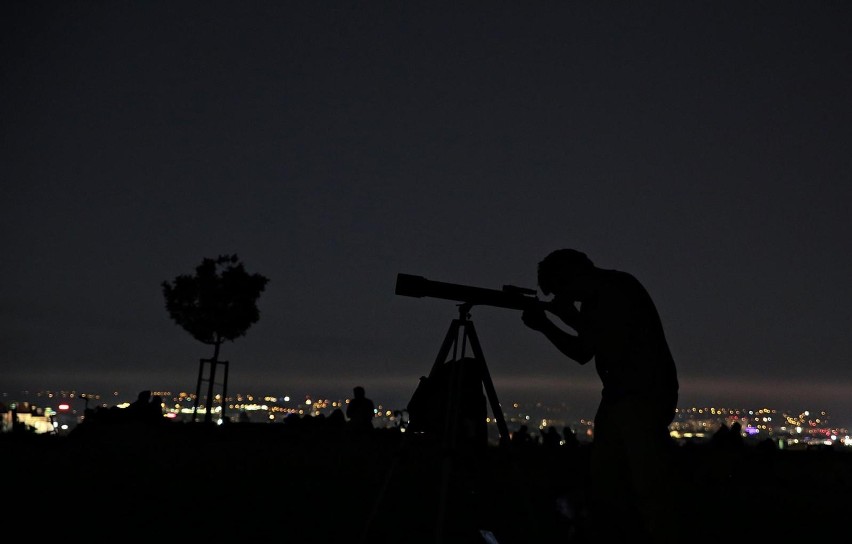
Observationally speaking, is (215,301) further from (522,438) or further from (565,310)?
(565,310)

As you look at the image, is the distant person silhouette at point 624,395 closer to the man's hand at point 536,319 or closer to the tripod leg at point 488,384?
the man's hand at point 536,319

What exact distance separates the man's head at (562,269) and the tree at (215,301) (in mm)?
17103

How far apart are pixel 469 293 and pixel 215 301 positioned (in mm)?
Answer: 16863

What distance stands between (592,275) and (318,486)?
5637 millimetres

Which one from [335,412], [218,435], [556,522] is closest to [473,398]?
[556,522]

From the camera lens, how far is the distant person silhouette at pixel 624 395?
4.17 m

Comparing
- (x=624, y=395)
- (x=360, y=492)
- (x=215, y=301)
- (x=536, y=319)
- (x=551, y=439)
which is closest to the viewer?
(x=624, y=395)

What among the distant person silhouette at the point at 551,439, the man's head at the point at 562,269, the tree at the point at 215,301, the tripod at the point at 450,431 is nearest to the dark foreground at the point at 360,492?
the tripod at the point at 450,431

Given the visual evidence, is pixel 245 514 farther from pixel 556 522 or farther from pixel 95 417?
pixel 95 417

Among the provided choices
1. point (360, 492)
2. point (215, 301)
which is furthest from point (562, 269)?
point (215, 301)

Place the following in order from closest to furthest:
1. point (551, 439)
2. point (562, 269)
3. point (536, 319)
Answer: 1. point (562, 269)
2. point (536, 319)
3. point (551, 439)

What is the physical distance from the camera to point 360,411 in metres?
16.9

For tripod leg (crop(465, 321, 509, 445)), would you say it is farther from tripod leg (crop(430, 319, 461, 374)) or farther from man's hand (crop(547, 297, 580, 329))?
man's hand (crop(547, 297, 580, 329))

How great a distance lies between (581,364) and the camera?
4.83 meters
